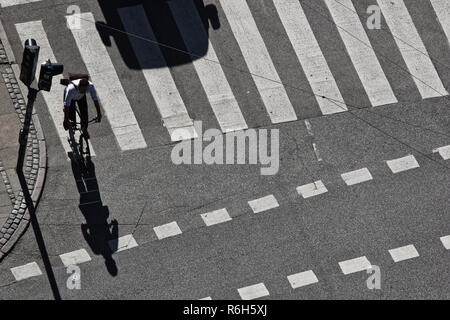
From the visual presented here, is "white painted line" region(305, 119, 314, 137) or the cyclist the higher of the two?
the cyclist

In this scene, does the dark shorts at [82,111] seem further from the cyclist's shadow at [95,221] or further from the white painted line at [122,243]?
the white painted line at [122,243]

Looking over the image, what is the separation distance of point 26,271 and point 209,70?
6276 millimetres

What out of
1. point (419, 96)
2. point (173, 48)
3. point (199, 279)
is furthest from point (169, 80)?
point (419, 96)

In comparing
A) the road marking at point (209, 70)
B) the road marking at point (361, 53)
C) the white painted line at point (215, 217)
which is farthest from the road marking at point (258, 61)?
the white painted line at point (215, 217)

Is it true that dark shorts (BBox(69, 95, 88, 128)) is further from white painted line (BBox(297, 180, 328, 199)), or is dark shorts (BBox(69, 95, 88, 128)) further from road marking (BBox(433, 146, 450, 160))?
road marking (BBox(433, 146, 450, 160))

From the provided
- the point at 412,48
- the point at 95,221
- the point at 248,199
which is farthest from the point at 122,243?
the point at 412,48

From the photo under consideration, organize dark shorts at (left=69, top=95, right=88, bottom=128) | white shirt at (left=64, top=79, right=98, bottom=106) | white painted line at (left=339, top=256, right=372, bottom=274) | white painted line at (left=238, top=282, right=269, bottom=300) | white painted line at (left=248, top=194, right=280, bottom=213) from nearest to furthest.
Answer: white shirt at (left=64, top=79, right=98, bottom=106) < white painted line at (left=238, top=282, right=269, bottom=300) < dark shorts at (left=69, top=95, right=88, bottom=128) < white painted line at (left=339, top=256, right=372, bottom=274) < white painted line at (left=248, top=194, right=280, bottom=213)

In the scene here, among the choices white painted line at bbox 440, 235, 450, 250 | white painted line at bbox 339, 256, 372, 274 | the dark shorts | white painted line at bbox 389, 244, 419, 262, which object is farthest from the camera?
white painted line at bbox 440, 235, 450, 250

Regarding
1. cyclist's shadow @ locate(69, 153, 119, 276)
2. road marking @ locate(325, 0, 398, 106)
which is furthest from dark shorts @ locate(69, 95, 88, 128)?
road marking @ locate(325, 0, 398, 106)

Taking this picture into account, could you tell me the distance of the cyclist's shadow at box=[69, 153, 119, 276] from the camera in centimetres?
1606

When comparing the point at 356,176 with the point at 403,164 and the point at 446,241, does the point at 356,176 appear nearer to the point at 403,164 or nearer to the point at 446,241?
the point at 403,164

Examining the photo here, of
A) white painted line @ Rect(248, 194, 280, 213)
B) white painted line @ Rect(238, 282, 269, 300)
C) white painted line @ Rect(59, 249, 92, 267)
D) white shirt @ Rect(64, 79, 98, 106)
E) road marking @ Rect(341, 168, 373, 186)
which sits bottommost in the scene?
white painted line @ Rect(238, 282, 269, 300)

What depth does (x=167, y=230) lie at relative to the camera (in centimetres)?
1641

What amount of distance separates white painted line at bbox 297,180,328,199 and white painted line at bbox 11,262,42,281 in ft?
19.0
